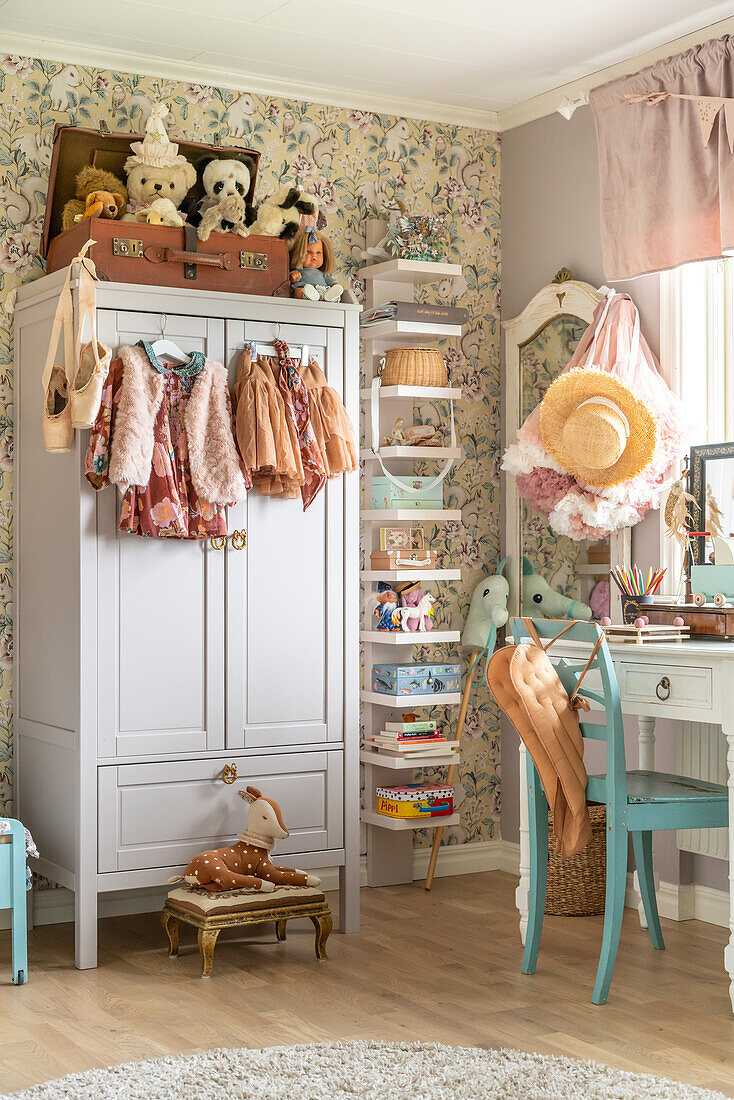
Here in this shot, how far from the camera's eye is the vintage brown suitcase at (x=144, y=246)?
3.58 m

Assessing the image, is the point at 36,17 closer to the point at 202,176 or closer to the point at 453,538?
the point at 202,176

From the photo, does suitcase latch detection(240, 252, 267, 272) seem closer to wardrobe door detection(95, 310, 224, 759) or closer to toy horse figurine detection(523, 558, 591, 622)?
wardrobe door detection(95, 310, 224, 759)

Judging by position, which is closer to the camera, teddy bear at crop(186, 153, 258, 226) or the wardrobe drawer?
the wardrobe drawer

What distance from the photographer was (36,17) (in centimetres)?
375

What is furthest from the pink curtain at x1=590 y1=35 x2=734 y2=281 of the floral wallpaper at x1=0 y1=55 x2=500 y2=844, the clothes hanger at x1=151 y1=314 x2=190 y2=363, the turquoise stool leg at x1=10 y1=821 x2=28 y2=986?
the turquoise stool leg at x1=10 y1=821 x2=28 y2=986

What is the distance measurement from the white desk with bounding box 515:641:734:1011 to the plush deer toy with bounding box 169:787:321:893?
69 centimetres

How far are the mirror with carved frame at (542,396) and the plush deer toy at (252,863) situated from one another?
142 cm

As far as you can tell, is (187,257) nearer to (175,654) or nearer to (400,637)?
(175,654)

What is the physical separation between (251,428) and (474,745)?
69.2 inches

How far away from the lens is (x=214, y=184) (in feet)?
12.7

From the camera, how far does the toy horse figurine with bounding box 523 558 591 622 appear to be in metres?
4.34

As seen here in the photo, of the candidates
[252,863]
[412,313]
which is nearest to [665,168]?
[412,313]

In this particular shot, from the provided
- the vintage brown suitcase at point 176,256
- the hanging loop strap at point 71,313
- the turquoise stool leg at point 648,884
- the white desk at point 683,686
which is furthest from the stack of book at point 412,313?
the turquoise stool leg at point 648,884

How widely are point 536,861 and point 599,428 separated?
1.32 m
